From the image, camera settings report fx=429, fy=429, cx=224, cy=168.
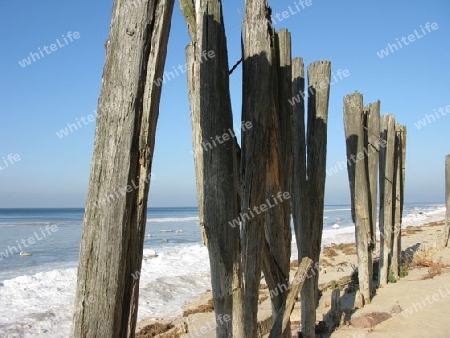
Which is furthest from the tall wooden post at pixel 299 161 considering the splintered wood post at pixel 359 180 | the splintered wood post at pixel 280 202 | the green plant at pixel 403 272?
the green plant at pixel 403 272

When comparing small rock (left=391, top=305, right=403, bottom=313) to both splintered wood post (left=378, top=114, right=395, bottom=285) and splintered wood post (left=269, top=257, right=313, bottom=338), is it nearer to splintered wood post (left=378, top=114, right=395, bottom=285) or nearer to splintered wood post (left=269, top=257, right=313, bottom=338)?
splintered wood post (left=378, top=114, right=395, bottom=285)

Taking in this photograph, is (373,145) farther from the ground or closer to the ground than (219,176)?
farther from the ground

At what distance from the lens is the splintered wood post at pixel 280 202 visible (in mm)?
3674

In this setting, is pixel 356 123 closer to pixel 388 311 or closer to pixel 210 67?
pixel 388 311

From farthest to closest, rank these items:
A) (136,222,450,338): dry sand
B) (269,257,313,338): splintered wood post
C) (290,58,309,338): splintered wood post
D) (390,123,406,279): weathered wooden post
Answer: (390,123,406,279): weathered wooden post < (136,222,450,338): dry sand < (290,58,309,338): splintered wood post < (269,257,313,338): splintered wood post

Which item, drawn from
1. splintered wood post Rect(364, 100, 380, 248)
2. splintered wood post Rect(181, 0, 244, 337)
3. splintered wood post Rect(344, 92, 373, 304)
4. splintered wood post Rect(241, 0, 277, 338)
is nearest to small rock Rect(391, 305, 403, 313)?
splintered wood post Rect(344, 92, 373, 304)

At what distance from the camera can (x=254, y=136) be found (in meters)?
3.36

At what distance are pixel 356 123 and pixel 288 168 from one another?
133 inches

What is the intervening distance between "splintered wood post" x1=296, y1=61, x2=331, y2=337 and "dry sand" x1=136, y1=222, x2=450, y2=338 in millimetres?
958

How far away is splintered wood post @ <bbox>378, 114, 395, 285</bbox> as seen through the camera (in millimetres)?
8398

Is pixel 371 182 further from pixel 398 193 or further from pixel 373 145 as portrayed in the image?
pixel 398 193

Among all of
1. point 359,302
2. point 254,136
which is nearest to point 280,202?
point 254,136

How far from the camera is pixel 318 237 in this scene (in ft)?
16.1

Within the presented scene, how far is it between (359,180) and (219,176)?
179 inches
